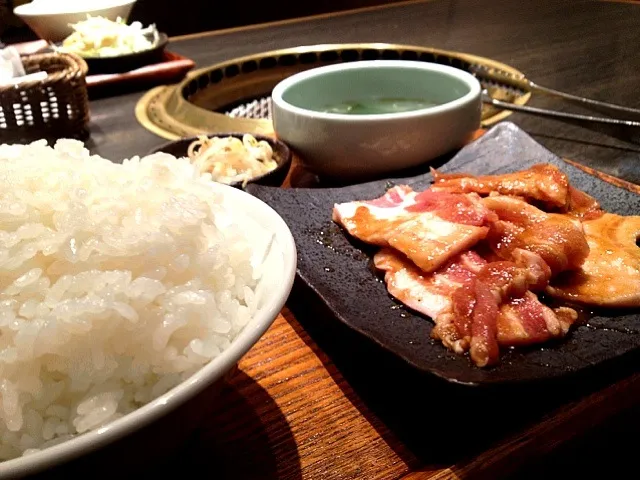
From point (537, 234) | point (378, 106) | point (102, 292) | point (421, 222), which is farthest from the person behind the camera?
point (378, 106)

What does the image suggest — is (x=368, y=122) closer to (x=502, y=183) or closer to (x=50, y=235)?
(x=502, y=183)

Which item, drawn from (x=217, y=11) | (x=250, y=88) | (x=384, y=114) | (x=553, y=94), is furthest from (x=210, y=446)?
(x=217, y=11)

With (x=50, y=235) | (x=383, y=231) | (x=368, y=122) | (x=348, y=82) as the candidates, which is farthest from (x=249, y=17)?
(x=50, y=235)

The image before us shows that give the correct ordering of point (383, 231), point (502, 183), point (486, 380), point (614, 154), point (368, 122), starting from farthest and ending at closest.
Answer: point (614, 154), point (368, 122), point (502, 183), point (383, 231), point (486, 380)

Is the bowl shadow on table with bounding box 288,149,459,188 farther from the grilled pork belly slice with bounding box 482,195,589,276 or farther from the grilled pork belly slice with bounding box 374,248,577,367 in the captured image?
the grilled pork belly slice with bounding box 374,248,577,367

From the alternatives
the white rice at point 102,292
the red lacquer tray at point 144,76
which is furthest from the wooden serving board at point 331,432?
the red lacquer tray at point 144,76

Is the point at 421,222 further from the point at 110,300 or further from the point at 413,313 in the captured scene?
the point at 110,300
